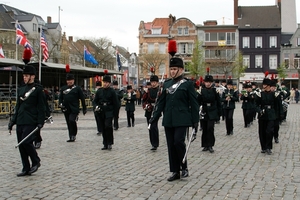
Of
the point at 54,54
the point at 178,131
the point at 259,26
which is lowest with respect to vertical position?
the point at 178,131

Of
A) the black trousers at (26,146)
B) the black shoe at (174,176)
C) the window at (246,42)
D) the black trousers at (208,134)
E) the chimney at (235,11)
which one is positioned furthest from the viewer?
the chimney at (235,11)

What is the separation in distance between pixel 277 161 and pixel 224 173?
198 centimetres

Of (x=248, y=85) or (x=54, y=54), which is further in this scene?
(x=54, y=54)

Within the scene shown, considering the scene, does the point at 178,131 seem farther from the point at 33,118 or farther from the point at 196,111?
the point at 33,118

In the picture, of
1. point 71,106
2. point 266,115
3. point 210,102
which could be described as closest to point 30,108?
point 210,102

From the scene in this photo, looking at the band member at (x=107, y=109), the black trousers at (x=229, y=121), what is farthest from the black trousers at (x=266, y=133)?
the black trousers at (x=229, y=121)

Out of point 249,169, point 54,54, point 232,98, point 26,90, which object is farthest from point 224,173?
point 54,54

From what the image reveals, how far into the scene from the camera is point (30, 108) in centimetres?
843

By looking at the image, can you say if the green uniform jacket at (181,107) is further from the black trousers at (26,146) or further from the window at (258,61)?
the window at (258,61)

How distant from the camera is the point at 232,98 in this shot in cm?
1636

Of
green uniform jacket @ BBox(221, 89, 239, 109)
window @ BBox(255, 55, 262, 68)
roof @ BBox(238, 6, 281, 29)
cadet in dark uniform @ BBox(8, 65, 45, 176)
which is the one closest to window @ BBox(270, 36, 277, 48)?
roof @ BBox(238, 6, 281, 29)

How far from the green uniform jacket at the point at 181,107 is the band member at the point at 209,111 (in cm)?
357

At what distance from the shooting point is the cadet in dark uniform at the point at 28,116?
27.0 ft

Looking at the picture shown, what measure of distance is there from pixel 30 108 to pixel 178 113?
284cm
